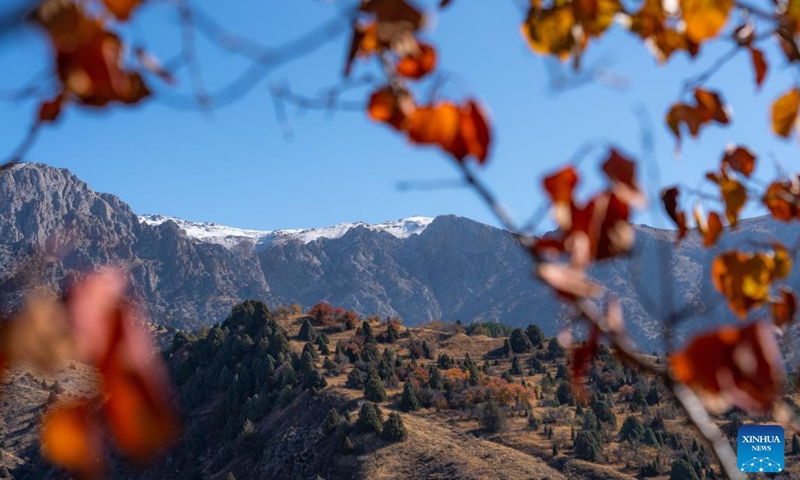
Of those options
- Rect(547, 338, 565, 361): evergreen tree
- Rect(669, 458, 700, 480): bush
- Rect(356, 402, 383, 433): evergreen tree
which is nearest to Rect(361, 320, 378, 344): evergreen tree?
Rect(547, 338, 565, 361): evergreen tree

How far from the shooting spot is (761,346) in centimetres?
75

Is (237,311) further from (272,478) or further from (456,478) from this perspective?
(456,478)

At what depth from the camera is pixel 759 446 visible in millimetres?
8789

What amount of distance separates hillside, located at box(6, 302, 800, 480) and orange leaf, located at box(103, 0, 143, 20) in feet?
35.3

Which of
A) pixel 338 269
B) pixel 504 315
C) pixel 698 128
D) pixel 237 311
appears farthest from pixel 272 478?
pixel 338 269

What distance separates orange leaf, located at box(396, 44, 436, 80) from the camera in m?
0.92

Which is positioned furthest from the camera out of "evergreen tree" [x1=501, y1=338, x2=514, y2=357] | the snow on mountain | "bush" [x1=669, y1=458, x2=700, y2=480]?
the snow on mountain

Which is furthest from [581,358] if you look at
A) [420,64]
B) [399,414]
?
[399,414]

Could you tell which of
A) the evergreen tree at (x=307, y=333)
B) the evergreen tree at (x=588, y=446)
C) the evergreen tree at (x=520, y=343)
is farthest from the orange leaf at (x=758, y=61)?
the evergreen tree at (x=307, y=333)

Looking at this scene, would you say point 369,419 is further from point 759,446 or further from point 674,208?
point 674,208

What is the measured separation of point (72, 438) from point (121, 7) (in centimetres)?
45

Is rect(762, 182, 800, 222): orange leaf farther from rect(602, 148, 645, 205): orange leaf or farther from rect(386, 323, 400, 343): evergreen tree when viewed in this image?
rect(386, 323, 400, 343): evergreen tree

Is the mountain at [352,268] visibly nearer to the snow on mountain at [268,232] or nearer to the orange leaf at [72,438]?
the snow on mountain at [268,232]

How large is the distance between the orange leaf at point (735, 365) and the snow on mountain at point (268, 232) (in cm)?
12493
